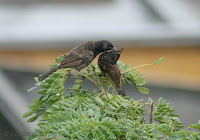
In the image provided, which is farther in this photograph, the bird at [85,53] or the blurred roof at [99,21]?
the blurred roof at [99,21]

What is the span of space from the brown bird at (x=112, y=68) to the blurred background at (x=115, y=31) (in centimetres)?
192

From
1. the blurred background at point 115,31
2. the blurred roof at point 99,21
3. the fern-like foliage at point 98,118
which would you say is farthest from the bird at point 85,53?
the blurred roof at point 99,21

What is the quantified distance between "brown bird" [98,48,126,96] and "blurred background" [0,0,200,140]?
6.30 ft

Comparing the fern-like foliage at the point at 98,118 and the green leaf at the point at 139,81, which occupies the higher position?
the green leaf at the point at 139,81

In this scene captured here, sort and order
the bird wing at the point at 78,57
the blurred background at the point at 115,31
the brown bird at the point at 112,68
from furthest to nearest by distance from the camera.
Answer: the blurred background at the point at 115,31
the bird wing at the point at 78,57
the brown bird at the point at 112,68

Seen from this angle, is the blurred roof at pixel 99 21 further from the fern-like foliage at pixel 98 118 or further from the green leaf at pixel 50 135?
the green leaf at pixel 50 135

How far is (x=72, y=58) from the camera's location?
1305 mm

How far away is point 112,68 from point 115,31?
9.26 feet

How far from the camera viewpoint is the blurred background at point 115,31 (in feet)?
12.2

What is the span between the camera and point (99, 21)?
4.12m

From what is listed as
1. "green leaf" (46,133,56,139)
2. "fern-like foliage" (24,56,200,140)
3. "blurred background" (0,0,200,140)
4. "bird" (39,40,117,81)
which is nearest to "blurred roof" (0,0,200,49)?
"blurred background" (0,0,200,140)

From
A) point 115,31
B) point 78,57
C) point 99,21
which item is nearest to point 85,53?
point 78,57

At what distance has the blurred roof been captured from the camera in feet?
12.5

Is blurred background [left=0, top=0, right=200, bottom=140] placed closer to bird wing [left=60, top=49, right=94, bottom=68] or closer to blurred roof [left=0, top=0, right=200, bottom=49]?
blurred roof [left=0, top=0, right=200, bottom=49]
